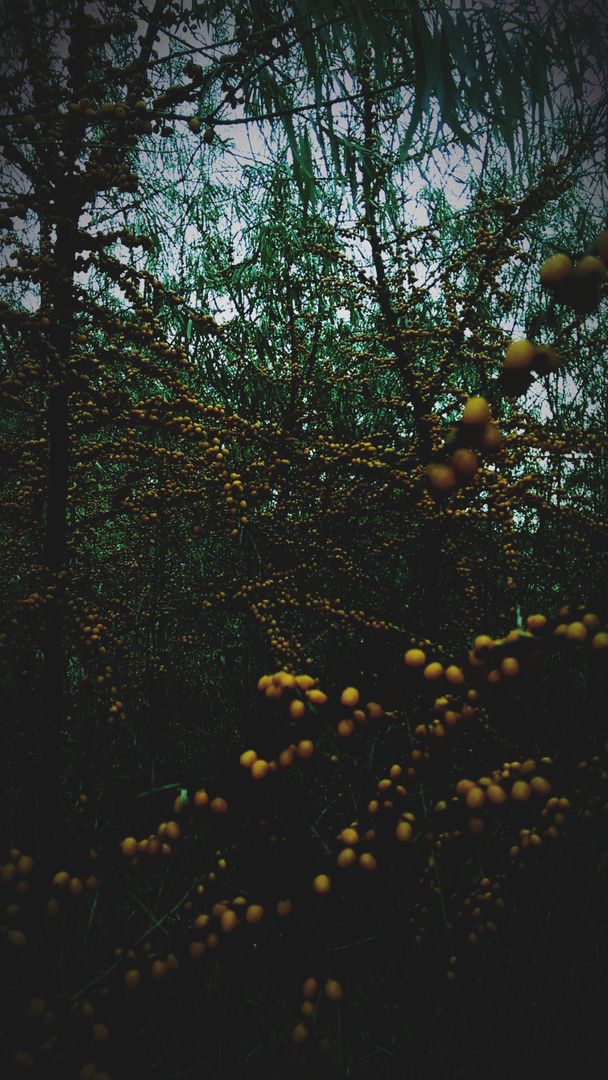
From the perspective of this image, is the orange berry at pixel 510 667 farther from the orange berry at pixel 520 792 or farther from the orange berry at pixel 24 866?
the orange berry at pixel 24 866

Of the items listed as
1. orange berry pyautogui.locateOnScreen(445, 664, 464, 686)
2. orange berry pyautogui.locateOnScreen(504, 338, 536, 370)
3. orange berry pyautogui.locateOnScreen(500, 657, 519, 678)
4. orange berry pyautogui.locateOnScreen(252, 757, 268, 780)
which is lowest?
orange berry pyautogui.locateOnScreen(252, 757, 268, 780)

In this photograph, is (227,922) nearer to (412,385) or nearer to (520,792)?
(520,792)

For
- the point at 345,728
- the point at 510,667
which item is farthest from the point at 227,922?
the point at 510,667

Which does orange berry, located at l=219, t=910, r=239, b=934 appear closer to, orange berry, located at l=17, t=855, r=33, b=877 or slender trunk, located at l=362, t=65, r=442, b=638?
orange berry, located at l=17, t=855, r=33, b=877

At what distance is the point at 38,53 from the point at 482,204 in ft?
7.58

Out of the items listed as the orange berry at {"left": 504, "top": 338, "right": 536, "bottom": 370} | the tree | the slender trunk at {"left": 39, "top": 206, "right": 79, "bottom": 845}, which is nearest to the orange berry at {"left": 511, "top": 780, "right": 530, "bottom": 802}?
the tree

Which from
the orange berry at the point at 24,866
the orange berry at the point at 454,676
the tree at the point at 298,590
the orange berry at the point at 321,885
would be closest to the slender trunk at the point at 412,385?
the tree at the point at 298,590

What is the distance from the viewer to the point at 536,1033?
1.59 metres

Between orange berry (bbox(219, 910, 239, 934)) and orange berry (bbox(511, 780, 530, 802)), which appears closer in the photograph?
orange berry (bbox(511, 780, 530, 802))

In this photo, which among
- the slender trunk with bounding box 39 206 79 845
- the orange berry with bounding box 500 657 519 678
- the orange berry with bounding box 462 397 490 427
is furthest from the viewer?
the slender trunk with bounding box 39 206 79 845

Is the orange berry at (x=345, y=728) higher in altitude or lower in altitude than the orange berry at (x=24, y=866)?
higher

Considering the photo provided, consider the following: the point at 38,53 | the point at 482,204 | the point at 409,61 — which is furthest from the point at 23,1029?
the point at 482,204

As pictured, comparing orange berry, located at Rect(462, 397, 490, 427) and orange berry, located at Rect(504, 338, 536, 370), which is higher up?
orange berry, located at Rect(504, 338, 536, 370)

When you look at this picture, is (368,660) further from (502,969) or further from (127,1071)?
(127,1071)
